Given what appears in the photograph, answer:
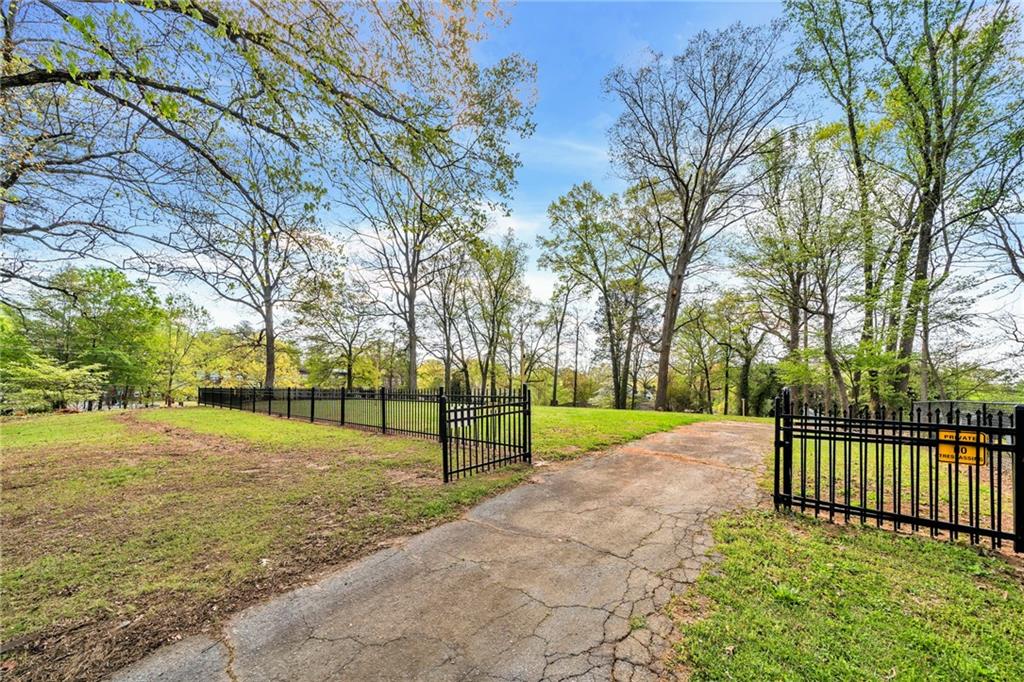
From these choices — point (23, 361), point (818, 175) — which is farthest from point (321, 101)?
point (23, 361)

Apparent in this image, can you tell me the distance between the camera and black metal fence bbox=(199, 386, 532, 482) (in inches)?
238

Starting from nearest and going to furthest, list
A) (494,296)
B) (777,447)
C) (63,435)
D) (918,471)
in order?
1. (918,471)
2. (777,447)
3. (63,435)
4. (494,296)

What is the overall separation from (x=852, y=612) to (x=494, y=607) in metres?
2.28

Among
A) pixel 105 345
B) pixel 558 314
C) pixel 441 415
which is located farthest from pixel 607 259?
pixel 105 345

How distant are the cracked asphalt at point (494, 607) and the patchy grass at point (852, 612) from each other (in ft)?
0.91

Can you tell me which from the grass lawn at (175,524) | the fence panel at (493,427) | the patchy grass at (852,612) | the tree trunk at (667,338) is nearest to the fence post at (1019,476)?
the patchy grass at (852,612)

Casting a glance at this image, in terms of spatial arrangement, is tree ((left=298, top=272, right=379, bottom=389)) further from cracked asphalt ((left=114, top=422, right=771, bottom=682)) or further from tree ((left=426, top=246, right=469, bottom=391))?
cracked asphalt ((left=114, top=422, right=771, bottom=682))

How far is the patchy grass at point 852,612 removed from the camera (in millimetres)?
2051

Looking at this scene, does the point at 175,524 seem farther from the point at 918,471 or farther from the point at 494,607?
the point at 918,471

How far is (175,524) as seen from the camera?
13.2 feet

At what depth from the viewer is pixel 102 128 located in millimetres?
5480

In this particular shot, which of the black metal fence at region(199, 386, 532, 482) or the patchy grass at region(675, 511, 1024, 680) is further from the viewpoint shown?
the black metal fence at region(199, 386, 532, 482)

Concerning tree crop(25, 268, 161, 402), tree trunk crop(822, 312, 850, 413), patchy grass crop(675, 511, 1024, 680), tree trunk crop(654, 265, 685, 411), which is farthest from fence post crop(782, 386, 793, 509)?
tree crop(25, 268, 161, 402)

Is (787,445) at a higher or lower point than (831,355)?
lower
